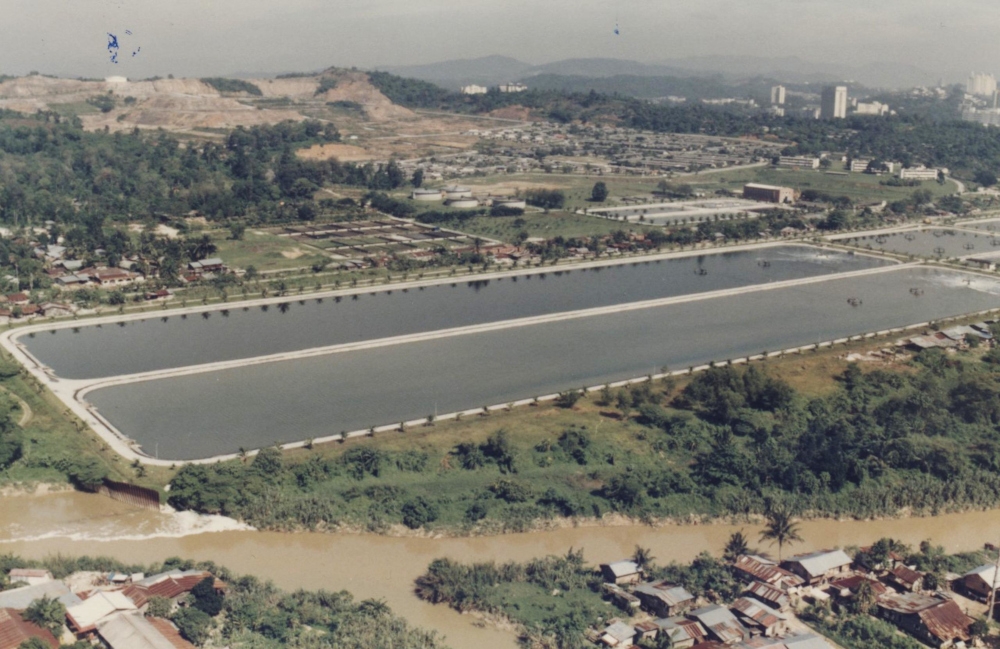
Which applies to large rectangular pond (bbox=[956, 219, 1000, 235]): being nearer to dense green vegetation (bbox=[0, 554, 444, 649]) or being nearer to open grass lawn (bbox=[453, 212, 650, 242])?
open grass lawn (bbox=[453, 212, 650, 242])

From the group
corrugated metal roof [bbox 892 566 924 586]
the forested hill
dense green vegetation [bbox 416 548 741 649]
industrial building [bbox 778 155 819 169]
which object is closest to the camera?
dense green vegetation [bbox 416 548 741 649]

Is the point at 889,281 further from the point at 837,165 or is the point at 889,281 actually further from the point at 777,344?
the point at 837,165

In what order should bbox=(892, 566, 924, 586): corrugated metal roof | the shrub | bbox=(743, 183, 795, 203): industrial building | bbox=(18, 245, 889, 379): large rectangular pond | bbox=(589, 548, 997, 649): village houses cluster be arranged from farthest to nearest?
bbox=(743, 183, 795, 203): industrial building
bbox=(18, 245, 889, 379): large rectangular pond
the shrub
bbox=(892, 566, 924, 586): corrugated metal roof
bbox=(589, 548, 997, 649): village houses cluster

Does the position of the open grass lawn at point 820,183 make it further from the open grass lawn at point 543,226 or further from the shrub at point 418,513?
the shrub at point 418,513

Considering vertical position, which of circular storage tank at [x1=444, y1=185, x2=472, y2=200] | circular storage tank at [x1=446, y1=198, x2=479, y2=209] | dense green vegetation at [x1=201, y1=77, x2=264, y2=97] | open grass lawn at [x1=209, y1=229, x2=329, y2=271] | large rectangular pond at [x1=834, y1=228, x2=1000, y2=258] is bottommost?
large rectangular pond at [x1=834, y1=228, x2=1000, y2=258]

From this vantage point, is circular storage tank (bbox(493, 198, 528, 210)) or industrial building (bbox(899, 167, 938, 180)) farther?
industrial building (bbox(899, 167, 938, 180))

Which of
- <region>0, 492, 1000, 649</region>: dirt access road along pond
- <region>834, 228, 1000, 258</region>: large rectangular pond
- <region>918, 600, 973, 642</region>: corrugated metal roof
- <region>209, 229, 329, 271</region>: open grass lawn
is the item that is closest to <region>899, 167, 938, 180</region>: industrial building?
<region>834, 228, 1000, 258</region>: large rectangular pond

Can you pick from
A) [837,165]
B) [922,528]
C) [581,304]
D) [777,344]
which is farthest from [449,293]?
[837,165]
